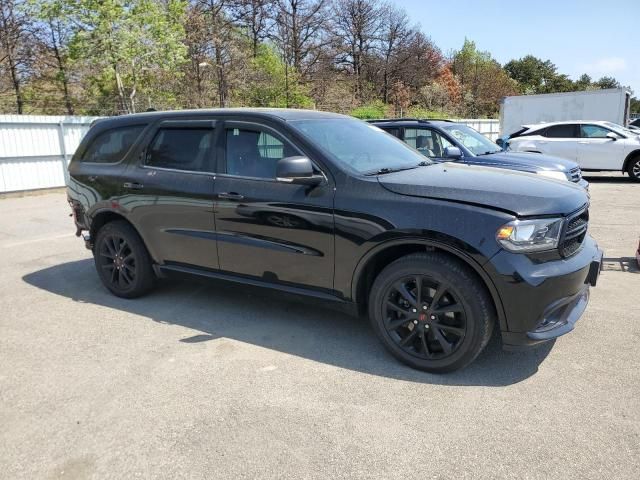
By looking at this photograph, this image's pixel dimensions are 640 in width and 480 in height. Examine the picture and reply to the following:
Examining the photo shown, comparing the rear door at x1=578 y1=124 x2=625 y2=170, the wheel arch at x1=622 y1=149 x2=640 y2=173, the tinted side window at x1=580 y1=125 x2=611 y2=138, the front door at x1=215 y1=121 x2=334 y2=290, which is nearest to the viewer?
the front door at x1=215 y1=121 x2=334 y2=290

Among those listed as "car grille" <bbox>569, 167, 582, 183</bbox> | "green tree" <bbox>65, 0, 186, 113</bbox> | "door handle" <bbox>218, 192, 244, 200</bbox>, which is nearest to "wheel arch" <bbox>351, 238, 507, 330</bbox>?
"door handle" <bbox>218, 192, 244, 200</bbox>

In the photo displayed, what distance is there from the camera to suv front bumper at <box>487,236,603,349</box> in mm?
2990

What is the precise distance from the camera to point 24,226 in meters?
9.11

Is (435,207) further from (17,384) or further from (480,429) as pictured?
(17,384)

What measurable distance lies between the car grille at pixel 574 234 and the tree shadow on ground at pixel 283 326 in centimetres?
83

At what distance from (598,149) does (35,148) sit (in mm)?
15528

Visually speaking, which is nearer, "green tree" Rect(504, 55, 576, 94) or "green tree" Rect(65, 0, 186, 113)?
"green tree" Rect(65, 0, 186, 113)

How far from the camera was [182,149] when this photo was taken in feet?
14.8

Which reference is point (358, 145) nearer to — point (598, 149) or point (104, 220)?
point (104, 220)

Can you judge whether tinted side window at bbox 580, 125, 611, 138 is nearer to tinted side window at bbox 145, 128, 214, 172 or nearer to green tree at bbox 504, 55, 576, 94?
tinted side window at bbox 145, 128, 214, 172

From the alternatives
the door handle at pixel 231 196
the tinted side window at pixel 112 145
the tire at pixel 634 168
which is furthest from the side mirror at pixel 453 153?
the tire at pixel 634 168

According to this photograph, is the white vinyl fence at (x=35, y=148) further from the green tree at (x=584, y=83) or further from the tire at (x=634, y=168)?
the green tree at (x=584, y=83)

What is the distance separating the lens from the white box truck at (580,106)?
19.6m

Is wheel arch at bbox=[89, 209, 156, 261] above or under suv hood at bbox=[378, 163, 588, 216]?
under
